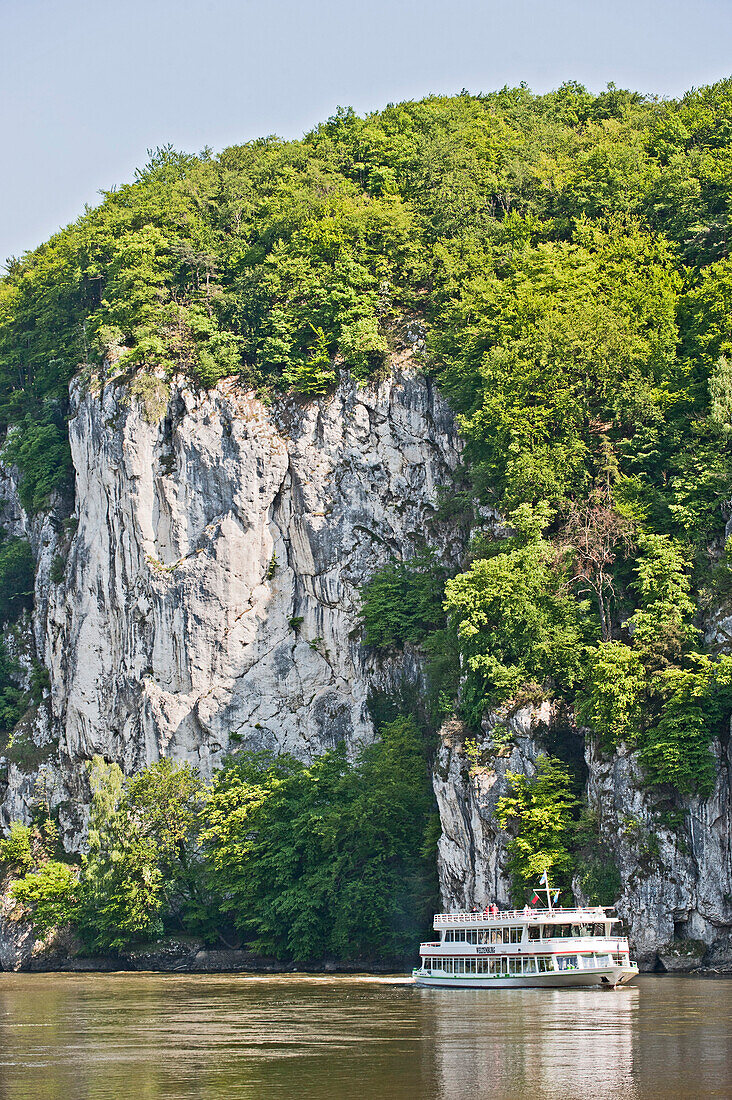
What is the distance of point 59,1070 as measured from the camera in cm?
2878

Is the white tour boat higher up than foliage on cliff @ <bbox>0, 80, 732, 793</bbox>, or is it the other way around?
foliage on cliff @ <bbox>0, 80, 732, 793</bbox>

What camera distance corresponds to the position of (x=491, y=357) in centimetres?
5947

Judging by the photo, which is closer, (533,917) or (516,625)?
(533,917)

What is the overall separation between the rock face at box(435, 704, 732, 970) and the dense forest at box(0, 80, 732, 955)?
78 cm

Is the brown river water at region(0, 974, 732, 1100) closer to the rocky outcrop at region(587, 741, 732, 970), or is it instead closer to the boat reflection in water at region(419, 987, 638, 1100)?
the boat reflection in water at region(419, 987, 638, 1100)

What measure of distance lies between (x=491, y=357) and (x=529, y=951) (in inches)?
1037

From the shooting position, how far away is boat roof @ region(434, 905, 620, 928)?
139ft

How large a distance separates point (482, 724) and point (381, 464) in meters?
19.9

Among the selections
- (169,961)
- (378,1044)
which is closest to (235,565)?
(169,961)

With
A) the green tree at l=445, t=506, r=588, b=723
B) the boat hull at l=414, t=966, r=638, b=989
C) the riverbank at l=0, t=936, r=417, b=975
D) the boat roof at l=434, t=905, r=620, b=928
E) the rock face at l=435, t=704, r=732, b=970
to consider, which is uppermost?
the green tree at l=445, t=506, r=588, b=723

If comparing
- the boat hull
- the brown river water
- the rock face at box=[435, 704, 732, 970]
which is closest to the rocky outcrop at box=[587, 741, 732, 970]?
the rock face at box=[435, 704, 732, 970]

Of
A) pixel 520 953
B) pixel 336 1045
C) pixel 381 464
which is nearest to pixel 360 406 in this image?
pixel 381 464

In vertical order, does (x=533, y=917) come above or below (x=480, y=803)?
below

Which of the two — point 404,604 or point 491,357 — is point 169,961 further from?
point 491,357
